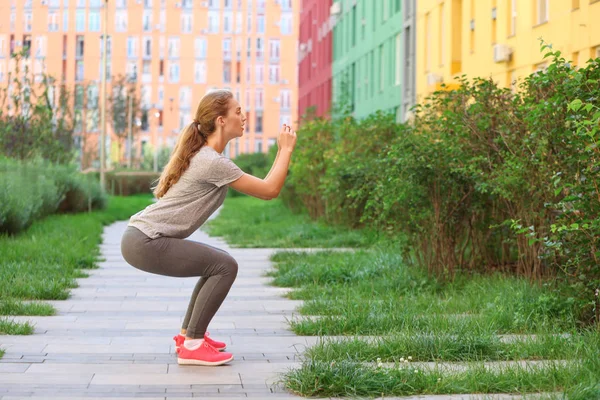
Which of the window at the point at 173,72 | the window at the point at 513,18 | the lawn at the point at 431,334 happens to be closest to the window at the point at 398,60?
the window at the point at 513,18

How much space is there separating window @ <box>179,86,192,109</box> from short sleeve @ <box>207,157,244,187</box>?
108 m

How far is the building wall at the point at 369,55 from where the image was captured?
38.0 meters

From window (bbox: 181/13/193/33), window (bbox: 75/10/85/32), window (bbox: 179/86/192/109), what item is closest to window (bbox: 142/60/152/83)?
window (bbox: 179/86/192/109)

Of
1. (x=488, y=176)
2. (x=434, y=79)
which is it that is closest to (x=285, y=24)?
(x=434, y=79)

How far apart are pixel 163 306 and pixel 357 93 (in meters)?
35.6

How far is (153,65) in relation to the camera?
114 meters

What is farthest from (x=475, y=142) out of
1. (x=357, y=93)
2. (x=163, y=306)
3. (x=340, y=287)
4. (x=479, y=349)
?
(x=357, y=93)

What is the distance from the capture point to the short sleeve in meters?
7.18

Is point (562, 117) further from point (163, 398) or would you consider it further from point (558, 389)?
point (163, 398)

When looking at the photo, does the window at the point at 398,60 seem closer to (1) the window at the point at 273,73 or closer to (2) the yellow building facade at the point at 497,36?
(2) the yellow building facade at the point at 497,36

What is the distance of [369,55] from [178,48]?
72.5 m

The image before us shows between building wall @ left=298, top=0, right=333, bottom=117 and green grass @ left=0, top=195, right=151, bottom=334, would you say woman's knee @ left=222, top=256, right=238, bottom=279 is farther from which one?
building wall @ left=298, top=0, right=333, bottom=117

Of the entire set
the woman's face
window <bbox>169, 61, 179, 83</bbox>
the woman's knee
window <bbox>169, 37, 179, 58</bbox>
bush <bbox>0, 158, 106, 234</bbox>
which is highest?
window <bbox>169, 37, 179, 58</bbox>

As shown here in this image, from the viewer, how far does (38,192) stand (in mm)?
22047
